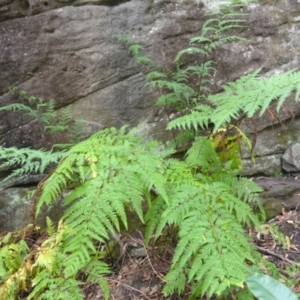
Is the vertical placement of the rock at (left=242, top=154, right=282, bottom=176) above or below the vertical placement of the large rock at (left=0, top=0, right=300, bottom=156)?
below

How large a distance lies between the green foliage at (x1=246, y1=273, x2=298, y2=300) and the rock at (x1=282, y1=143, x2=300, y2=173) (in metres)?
2.89

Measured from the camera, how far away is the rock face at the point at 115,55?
351 cm

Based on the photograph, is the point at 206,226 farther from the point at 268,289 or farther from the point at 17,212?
the point at 17,212

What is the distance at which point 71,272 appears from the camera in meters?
1.87

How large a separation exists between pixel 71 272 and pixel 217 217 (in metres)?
0.79

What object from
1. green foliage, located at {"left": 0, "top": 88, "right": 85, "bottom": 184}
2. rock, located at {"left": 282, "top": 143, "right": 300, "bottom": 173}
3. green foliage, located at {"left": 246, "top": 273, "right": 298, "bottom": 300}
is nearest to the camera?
green foliage, located at {"left": 246, "top": 273, "right": 298, "bottom": 300}

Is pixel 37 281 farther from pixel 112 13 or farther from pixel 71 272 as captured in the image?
pixel 112 13

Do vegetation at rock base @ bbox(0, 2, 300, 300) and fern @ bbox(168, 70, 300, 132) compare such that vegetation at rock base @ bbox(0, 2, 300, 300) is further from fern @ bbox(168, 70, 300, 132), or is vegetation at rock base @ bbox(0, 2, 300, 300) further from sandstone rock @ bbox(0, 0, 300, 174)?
sandstone rock @ bbox(0, 0, 300, 174)

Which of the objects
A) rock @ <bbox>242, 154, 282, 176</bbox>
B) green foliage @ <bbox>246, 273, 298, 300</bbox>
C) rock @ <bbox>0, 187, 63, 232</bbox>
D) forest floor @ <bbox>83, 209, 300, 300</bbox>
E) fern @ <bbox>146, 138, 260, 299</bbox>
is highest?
green foliage @ <bbox>246, 273, 298, 300</bbox>

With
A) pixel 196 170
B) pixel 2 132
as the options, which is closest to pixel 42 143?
pixel 2 132

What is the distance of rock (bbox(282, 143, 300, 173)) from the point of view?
3895 mm

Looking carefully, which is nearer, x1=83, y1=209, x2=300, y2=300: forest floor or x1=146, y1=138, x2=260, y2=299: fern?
x1=146, y1=138, x2=260, y2=299: fern

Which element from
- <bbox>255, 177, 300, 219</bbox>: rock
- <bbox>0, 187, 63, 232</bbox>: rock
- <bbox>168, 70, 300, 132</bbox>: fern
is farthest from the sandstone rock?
<bbox>168, 70, 300, 132</bbox>: fern

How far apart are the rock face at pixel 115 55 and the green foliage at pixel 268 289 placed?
241 cm
